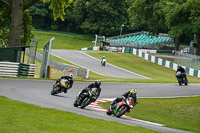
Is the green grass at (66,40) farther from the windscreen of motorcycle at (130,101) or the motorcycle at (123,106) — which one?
the windscreen of motorcycle at (130,101)

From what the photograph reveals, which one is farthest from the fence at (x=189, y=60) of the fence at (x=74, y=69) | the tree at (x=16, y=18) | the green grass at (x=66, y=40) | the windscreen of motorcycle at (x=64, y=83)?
the green grass at (x=66, y=40)

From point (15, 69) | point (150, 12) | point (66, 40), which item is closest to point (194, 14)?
point (150, 12)

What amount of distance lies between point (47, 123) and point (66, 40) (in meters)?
79.5

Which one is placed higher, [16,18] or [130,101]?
[16,18]

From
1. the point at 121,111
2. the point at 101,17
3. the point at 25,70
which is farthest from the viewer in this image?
the point at 101,17

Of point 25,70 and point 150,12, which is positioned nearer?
point 25,70

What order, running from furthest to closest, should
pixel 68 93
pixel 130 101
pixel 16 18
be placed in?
1. pixel 16 18
2. pixel 68 93
3. pixel 130 101

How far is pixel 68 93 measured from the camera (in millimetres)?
23312

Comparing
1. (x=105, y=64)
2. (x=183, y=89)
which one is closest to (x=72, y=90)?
(x=183, y=89)

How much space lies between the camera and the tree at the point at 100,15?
92312mm

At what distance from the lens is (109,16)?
93.4 meters

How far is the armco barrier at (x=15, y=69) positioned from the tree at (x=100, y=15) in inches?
2465

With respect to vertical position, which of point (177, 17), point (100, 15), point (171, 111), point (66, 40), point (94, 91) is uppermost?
point (100, 15)

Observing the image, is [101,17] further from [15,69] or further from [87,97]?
[87,97]
